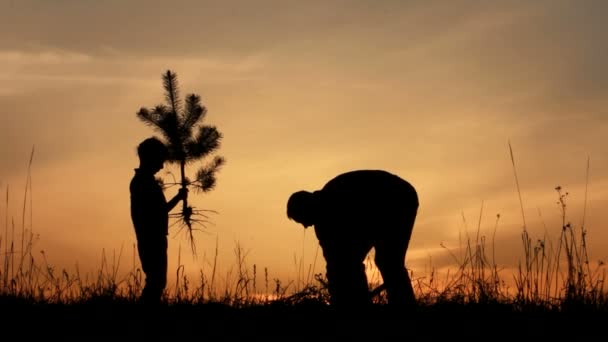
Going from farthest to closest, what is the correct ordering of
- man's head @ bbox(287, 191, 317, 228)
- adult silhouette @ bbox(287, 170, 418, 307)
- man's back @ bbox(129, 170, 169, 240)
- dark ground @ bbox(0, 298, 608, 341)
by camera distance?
man's back @ bbox(129, 170, 169, 240), adult silhouette @ bbox(287, 170, 418, 307), man's head @ bbox(287, 191, 317, 228), dark ground @ bbox(0, 298, 608, 341)

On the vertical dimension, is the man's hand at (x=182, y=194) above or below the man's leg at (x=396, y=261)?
above

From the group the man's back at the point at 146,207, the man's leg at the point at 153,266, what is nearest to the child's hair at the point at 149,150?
the man's back at the point at 146,207

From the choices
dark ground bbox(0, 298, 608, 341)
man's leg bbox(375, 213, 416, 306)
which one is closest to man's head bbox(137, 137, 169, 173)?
dark ground bbox(0, 298, 608, 341)

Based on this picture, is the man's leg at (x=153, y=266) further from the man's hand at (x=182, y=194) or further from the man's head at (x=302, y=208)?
the man's head at (x=302, y=208)

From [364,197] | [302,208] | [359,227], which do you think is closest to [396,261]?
[359,227]

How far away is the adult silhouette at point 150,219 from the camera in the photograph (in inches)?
294

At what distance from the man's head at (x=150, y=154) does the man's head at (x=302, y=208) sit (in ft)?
4.73

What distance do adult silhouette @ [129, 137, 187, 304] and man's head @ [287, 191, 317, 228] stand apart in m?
1.36

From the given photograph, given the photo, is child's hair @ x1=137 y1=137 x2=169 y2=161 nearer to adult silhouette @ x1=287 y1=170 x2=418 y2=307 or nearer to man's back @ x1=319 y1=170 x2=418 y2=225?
adult silhouette @ x1=287 y1=170 x2=418 y2=307

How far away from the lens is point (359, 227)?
736 cm

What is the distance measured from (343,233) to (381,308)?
96 cm

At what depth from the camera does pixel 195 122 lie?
9.53m

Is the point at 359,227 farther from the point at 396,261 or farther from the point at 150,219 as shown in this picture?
the point at 150,219

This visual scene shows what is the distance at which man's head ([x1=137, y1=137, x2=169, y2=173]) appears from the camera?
7512 mm
